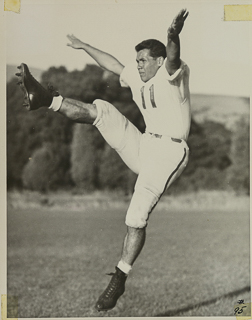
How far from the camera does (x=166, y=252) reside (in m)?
4.20

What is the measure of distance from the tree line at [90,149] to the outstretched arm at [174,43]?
1.90 feet

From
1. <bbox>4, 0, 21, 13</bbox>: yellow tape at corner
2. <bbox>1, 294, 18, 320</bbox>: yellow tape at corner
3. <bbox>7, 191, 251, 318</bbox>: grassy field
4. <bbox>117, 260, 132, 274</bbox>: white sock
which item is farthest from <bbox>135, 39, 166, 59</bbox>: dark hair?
<bbox>1, 294, 18, 320</bbox>: yellow tape at corner

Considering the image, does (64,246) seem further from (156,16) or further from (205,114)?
(156,16)

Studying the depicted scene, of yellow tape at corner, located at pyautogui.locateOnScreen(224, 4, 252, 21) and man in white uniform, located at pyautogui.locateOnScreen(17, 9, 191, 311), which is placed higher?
yellow tape at corner, located at pyautogui.locateOnScreen(224, 4, 252, 21)

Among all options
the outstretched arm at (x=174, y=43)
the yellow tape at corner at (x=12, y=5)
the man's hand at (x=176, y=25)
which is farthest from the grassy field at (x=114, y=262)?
the yellow tape at corner at (x=12, y=5)

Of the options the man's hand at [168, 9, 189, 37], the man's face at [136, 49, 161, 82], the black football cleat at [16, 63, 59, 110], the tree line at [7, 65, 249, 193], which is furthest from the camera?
the tree line at [7, 65, 249, 193]

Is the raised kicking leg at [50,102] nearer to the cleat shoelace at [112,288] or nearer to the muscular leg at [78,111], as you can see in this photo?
the muscular leg at [78,111]

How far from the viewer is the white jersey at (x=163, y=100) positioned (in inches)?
145

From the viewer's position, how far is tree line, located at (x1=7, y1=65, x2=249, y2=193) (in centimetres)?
387

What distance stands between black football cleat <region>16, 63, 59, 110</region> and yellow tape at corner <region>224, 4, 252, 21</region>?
173 centimetres

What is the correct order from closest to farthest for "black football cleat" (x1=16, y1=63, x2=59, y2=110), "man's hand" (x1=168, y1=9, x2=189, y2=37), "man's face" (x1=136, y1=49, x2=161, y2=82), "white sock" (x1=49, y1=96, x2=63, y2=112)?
1. "man's hand" (x1=168, y1=9, x2=189, y2=37)
2. "black football cleat" (x1=16, y1=63, x2=59, y2=110)
3. "white sock" (x1=49, y1=96, x2=63, y2=112)
4. "man's face" (x1=136, y1=49, x2=161, y2=82)

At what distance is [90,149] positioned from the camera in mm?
4082

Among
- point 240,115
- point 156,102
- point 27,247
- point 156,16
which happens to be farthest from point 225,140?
point 27,247

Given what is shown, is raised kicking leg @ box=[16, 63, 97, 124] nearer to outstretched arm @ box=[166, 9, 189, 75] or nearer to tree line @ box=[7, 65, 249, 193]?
tree line @ box=[7, 65, 249, 193]
